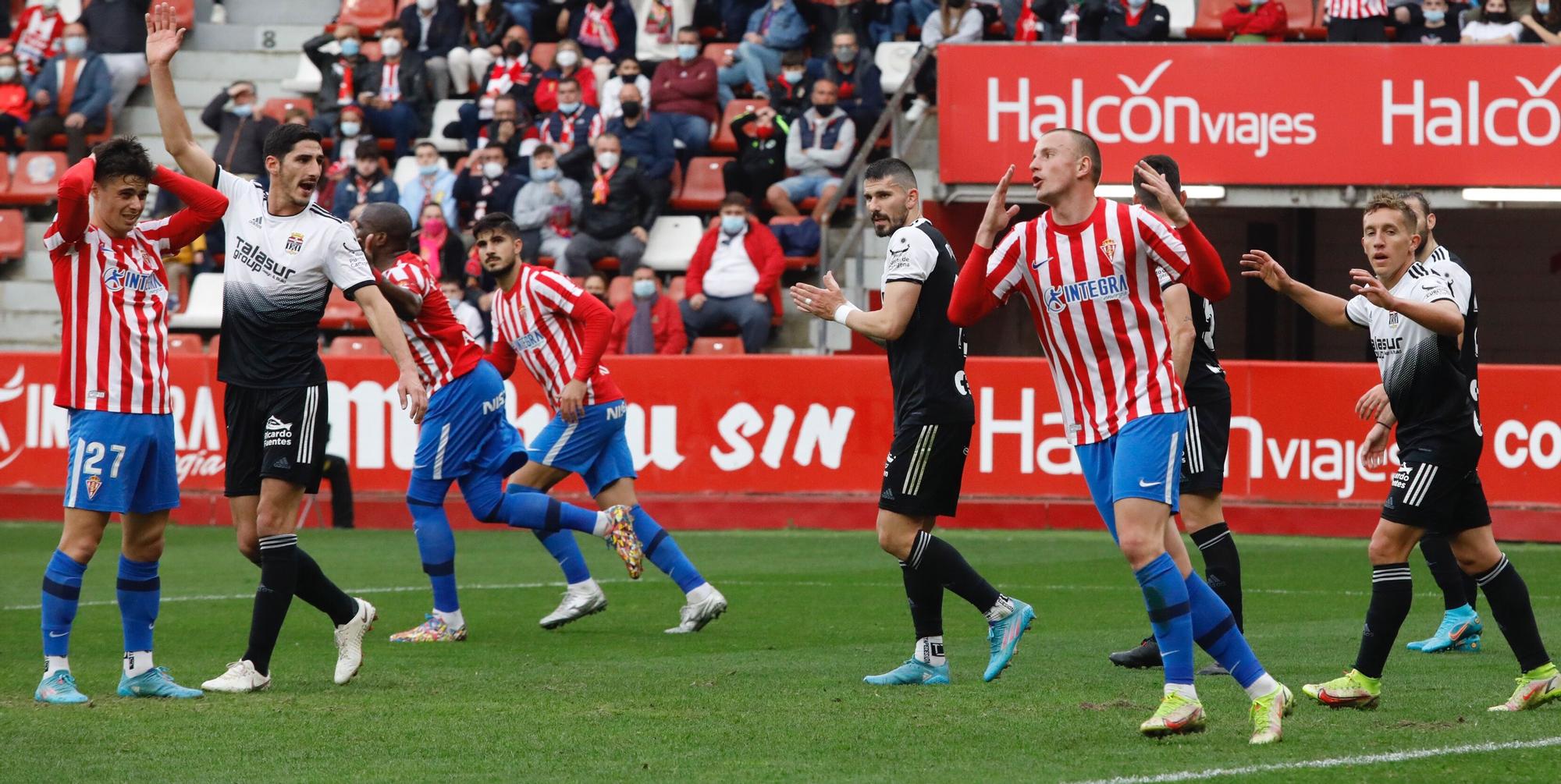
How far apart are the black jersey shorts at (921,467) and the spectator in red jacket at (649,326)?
10.5 meters

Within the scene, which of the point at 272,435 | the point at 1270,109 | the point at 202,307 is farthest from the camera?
the point at 202,307

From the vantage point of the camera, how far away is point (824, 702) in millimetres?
7434

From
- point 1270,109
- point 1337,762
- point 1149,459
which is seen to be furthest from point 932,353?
point 1270,109

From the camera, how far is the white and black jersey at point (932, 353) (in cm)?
796

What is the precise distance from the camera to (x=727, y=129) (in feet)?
69.7

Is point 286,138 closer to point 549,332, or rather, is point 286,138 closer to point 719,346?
point 549,332

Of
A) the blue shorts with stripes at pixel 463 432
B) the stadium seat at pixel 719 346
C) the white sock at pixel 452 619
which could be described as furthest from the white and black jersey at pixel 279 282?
the stadium seat at pixel 719 346

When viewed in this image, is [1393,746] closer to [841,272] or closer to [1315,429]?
[1315,429]

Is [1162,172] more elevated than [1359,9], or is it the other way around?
[1359,9]

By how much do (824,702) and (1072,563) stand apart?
642 centimetres

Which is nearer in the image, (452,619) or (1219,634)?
(1219,634)

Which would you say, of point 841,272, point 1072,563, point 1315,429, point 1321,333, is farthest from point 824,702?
point 1321,333

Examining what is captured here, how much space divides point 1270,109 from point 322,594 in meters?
12.2

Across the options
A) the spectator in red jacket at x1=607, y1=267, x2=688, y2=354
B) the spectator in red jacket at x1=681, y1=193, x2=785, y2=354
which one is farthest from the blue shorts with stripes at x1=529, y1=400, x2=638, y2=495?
the spectator in red jacket at x1=681, y1=193, x2=785, y2=354
